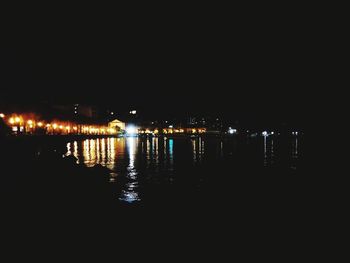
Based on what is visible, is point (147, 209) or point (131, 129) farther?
point (131, 129)

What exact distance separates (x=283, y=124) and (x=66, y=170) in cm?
17294

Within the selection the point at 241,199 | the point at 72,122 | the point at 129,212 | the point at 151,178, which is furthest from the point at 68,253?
the point at 72,122

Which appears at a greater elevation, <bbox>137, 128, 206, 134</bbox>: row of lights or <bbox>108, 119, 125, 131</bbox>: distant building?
<bbox>108, 119, 125, 131</bbox>: distant building

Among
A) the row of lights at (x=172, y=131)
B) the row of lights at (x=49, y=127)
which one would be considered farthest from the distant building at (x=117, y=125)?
the row of lights at (x=172, y=131)

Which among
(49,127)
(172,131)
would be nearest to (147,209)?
(49,127)

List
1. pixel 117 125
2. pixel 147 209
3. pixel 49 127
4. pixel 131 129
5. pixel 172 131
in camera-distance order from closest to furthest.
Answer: pixel 147 209
pixel 49 127
pixel 117 125
pixel 131 129
pixel 172 131

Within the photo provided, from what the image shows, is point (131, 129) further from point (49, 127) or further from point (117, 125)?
point (49, 127)

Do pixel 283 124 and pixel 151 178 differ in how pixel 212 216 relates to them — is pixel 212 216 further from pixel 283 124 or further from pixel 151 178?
pixel 283 124

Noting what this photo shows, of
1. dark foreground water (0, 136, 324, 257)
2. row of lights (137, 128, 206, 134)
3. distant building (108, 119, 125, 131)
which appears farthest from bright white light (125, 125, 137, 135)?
dark foreground water (0, 136, 324, 257)

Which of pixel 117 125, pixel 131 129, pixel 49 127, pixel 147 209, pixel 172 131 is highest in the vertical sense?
pixel 117 125

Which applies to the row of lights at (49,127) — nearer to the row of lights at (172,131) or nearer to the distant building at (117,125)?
the distant building at (117,125)

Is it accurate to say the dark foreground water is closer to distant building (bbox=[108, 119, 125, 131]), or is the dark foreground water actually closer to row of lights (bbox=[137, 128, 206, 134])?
distant building (bbox=[108, 119, 125, 131])

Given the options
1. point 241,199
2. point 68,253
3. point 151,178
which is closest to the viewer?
point 68,253

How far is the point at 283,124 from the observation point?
17875cm
